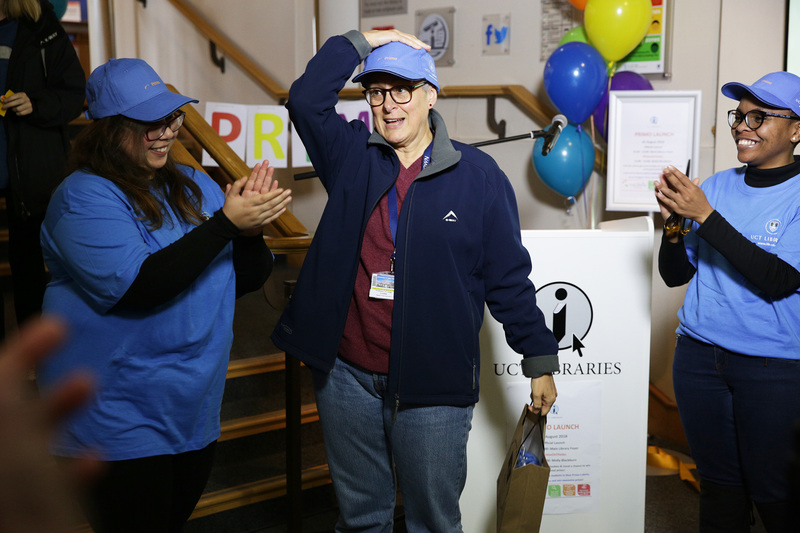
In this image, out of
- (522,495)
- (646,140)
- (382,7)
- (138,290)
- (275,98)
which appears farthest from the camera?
(275,98)

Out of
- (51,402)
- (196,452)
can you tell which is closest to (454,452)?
(196,452)

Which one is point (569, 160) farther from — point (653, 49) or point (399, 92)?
point (399, 92)

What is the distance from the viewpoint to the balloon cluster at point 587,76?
11.2 ft

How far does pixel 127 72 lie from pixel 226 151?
5.09 feet

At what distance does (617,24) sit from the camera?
133 inches

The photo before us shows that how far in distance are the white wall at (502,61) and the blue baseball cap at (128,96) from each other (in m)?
1.50

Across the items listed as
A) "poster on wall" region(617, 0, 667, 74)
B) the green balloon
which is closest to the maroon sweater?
the green balloon

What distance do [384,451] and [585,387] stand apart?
84 centimetres

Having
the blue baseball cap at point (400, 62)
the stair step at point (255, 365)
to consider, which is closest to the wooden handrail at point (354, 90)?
the stair step at point (255, 365)

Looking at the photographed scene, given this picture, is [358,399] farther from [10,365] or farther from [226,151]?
[226,151]

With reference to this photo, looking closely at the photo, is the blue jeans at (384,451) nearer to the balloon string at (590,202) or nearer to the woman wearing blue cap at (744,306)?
the woman wearing blue cap at (744,306)

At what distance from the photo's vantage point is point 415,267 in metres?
1.69

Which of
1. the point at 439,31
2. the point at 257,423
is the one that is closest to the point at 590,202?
the point at 439,31

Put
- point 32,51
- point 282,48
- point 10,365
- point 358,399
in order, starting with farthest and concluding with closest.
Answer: point 282,48, point 32,51, point 358,399, point 10,365
